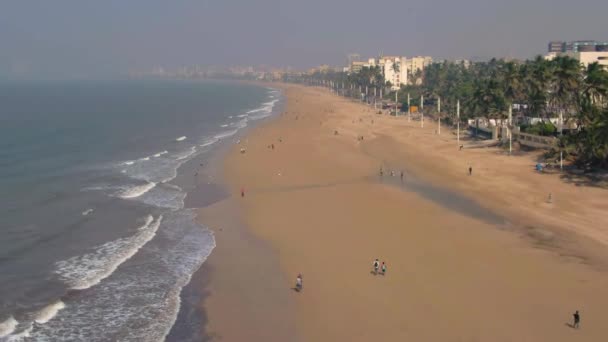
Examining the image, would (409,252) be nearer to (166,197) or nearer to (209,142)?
(166,197)

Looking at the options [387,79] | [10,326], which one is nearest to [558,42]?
[387,79]

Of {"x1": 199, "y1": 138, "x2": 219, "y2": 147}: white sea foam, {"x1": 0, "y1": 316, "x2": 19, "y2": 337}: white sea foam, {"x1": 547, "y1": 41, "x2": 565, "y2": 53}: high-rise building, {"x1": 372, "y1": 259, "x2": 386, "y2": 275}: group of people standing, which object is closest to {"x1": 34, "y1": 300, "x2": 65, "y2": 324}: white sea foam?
{"x1": 0, "y1": 316, "x2": 19, "y2": 337}: white sea foam

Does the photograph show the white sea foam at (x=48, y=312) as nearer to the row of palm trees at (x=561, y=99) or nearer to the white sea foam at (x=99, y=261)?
the white sea foam at (x=99, y=261)

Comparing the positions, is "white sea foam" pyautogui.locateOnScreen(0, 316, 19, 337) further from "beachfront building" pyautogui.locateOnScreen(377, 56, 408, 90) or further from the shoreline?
"beachfront building" pyautogui.locateOnScreen(377, 56, 408, 90)

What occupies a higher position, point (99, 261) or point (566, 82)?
point (566, 82)

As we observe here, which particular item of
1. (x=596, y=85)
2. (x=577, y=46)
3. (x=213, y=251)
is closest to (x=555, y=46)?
(x=577, y=46)
